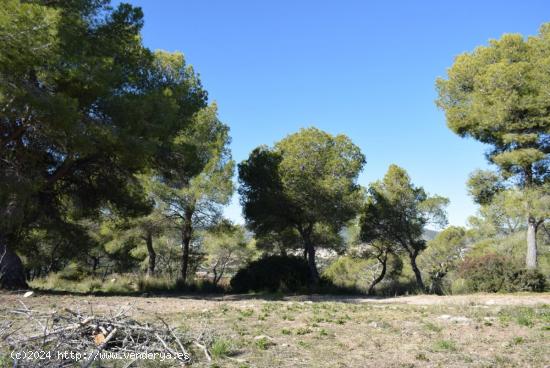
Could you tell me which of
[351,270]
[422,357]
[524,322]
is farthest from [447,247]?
[422,357]

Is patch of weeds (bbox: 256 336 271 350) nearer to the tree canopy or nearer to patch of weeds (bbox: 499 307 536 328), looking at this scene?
patch of weeds (bbox: 499 307 536 328)

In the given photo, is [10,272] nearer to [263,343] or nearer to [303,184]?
[263,343]

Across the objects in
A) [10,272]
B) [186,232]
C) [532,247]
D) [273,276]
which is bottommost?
[273,276]

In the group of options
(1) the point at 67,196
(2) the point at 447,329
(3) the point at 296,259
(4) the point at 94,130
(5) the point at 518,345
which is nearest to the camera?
(5) the point at 518,345

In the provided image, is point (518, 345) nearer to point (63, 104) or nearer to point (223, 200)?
Answer: point (63, 104)

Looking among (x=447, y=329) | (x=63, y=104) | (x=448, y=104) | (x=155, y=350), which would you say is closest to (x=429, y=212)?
(x=448, y=104)

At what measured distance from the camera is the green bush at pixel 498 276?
12773mm

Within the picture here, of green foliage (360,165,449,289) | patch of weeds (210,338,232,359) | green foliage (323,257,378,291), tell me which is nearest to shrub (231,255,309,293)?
→ green foliage (360,165,449,289)

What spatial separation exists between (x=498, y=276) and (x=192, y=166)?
9.90 metres

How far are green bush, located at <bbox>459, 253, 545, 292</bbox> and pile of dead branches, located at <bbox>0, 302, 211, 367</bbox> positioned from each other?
11.2 metres

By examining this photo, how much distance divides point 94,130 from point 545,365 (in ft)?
30.2

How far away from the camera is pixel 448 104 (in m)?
17.1

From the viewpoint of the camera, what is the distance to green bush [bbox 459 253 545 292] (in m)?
12.8

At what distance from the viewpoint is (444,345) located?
4.81 meters
